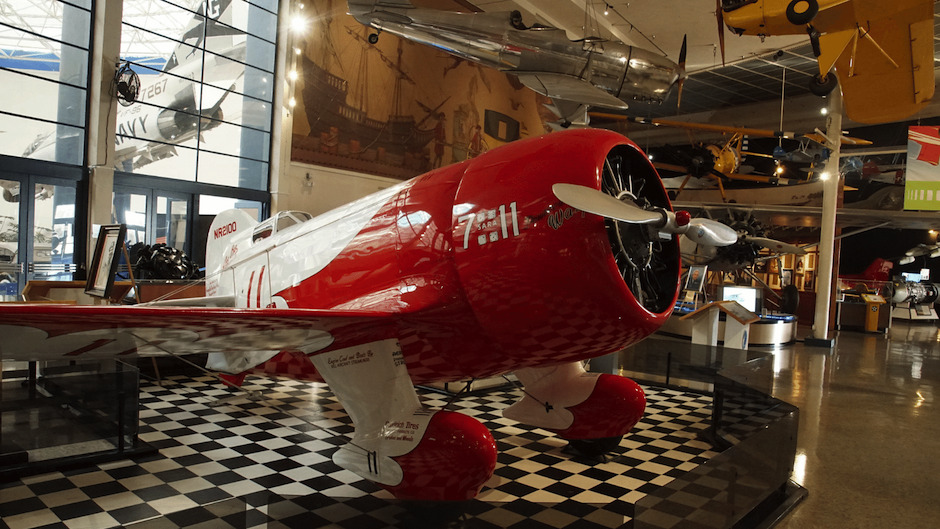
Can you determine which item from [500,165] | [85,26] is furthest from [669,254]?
[85,26]

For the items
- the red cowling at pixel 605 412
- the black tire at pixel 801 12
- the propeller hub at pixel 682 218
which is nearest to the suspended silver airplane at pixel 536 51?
the black tire at pixel 801 12

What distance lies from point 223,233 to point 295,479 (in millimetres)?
2721

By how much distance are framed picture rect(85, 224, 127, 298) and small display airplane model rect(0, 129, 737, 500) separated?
302 cm

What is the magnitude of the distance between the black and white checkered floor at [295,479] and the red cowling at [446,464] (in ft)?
0.34

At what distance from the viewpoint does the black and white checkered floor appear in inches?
86.1

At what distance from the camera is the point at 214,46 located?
10.0 m

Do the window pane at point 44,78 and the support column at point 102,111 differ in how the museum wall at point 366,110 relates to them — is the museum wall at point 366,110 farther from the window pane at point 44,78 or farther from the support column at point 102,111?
the window pane at point 44,78

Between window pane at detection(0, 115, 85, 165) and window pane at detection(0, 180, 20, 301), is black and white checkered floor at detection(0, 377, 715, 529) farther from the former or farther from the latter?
window pane at detection(0, 115, 85, 165)

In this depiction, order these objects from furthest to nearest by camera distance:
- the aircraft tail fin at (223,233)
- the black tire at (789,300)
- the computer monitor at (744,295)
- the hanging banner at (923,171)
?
the black tire at (789,300) < the computer monitor at (744,295) < the hanging banner at (923,171) < the aircraft tail fin at (223,233)

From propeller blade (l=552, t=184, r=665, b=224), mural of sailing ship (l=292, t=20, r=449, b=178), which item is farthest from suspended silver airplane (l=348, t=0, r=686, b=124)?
propeller blade (l=552, t=184, r=665, b=224)

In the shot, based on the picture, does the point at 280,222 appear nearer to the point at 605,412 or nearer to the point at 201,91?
the point at 605,412

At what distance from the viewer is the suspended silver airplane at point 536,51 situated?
7930mm

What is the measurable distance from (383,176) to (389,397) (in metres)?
8.92

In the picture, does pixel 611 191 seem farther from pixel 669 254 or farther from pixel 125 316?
pixel 125 316
